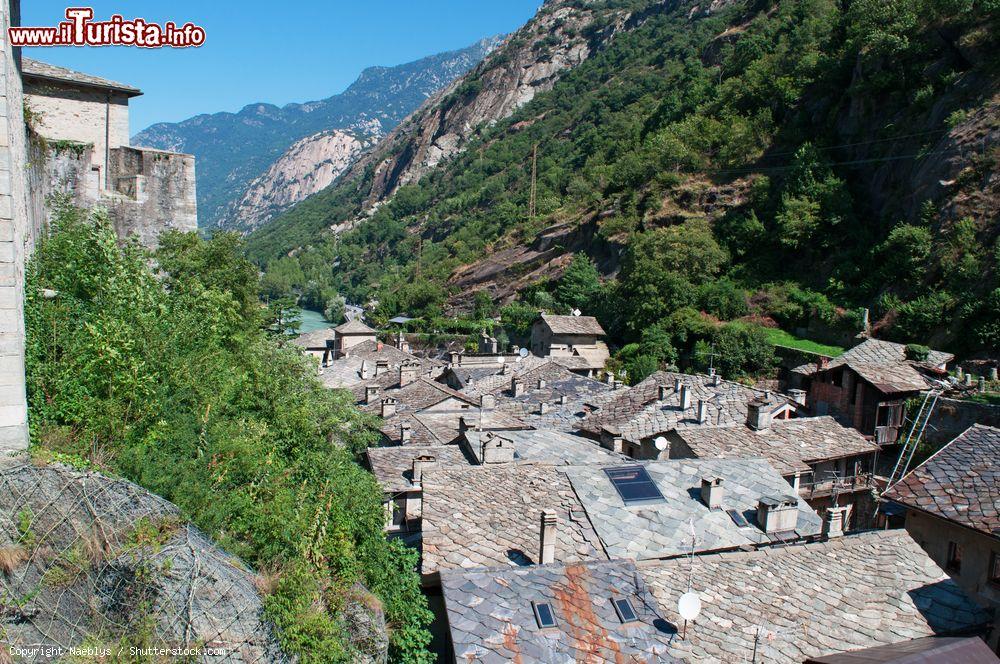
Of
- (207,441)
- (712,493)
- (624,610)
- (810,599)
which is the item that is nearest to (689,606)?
(624,610)

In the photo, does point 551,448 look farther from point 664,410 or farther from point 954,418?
point 954,418

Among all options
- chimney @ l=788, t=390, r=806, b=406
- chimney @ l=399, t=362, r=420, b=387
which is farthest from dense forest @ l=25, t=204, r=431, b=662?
chimney @ l=788, t=390, r=806, b=406

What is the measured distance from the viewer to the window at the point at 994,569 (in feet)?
39.7

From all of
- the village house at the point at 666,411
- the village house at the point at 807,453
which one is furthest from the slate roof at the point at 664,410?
the village house at the point at 807,453

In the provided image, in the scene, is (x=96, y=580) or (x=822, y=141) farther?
(x=822, y=141)

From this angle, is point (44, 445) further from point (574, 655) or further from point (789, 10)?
point (789, 10)

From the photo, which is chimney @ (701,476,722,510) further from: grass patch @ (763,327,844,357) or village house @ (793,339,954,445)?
grass patch @ (763,327,844,357)

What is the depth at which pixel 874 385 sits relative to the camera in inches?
1029

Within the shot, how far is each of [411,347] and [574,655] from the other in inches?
2111

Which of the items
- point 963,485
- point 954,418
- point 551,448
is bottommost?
point 551,448

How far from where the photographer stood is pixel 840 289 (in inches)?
1629

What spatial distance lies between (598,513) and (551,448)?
18.5 feet

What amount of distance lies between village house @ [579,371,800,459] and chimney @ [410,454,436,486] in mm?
6018

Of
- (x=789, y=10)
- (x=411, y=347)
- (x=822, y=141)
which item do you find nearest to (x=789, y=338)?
(x=822, y=141)
